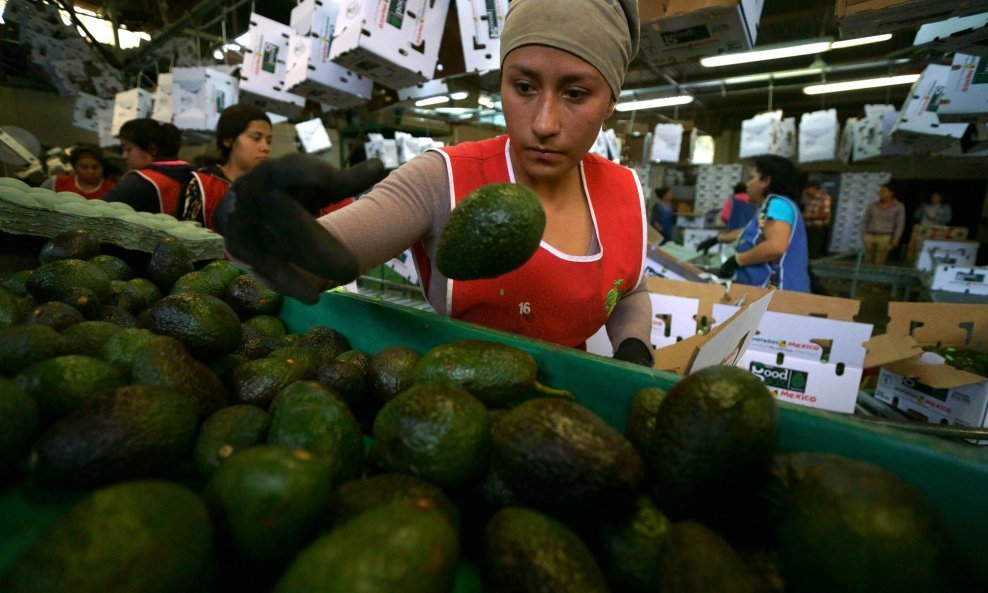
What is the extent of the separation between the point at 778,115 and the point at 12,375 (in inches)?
309

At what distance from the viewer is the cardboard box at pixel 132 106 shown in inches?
306

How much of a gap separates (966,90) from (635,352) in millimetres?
4561

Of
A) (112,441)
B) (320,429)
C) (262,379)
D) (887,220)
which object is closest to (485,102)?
(262,379)

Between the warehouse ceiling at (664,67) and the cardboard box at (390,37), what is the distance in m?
0.56

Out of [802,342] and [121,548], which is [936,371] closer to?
[802,342]

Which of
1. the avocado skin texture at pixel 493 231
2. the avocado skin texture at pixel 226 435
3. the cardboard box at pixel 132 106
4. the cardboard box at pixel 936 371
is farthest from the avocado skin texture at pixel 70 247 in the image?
the cardboard box at pixel 132 106

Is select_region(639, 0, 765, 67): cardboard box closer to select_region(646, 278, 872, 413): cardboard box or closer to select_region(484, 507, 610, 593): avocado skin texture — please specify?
select_region(646, 278, 872, 413): cardboard box

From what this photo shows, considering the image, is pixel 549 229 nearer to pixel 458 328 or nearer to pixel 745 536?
pixel 458 328

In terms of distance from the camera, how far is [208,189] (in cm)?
371

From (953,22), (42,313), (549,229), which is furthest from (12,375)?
(953,22)

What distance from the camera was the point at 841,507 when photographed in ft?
2.12

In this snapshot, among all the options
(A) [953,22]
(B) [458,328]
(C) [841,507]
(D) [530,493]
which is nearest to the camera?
(C) [841,507]

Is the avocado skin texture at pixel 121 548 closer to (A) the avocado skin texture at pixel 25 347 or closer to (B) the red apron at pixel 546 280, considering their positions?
(A) the avocado skin texture at pixel 25 347

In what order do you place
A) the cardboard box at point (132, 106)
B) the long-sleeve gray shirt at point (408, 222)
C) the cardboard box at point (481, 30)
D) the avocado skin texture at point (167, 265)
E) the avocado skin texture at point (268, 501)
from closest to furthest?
the avocado skin texture at point (268, 501) → the long-sleeve gray shirt at point (408, 222) → the avocado skin texture at point (167, 265) → the cardboard box at point (481, 30) → the cardboard box at point (132, 106)
